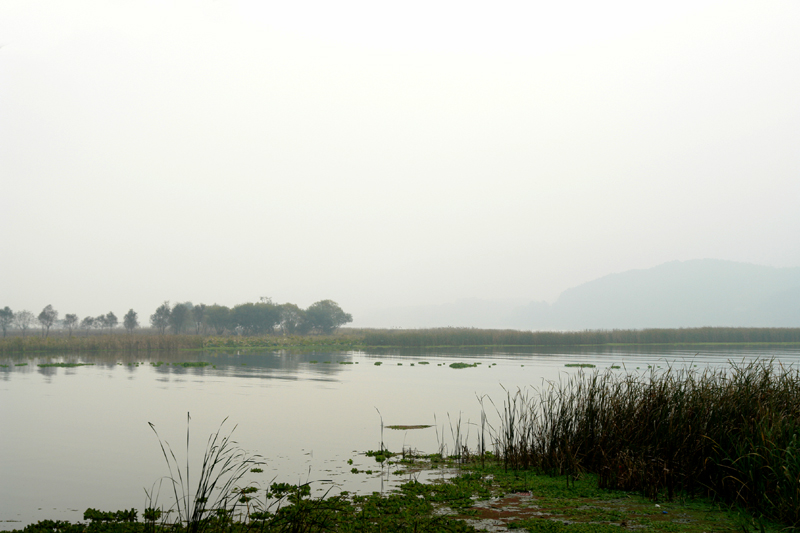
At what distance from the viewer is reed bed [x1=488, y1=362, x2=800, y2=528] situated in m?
9.16

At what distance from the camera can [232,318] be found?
110m

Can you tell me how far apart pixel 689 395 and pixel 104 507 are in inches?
470

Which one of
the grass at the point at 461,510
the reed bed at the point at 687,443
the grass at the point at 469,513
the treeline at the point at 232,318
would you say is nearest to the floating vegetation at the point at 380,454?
the grass at the point at 461,510

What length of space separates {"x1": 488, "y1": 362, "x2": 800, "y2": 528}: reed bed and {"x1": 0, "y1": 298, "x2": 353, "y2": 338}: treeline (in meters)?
100

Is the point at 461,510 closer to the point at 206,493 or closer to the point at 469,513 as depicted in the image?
the point at 469,513

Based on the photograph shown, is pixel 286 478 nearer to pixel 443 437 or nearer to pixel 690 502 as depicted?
pixel 443 437

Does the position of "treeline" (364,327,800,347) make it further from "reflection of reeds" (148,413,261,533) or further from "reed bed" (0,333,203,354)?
"reflection of reeds" (148,413,261,533)

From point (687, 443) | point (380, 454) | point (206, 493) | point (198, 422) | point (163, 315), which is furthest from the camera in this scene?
point (163, 315)

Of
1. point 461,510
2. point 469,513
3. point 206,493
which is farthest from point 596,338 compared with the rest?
point 206,493

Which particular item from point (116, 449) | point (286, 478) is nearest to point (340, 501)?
point (286, 478)

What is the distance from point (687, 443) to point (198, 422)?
1545cm

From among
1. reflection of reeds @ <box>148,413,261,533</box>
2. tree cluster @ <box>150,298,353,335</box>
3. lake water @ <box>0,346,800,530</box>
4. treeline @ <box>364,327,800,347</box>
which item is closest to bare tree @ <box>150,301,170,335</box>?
tree cluster @ <box>150,298,353,335</box>

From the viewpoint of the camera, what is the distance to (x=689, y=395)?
11.3 meters

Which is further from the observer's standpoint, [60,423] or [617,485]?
[60,423]
